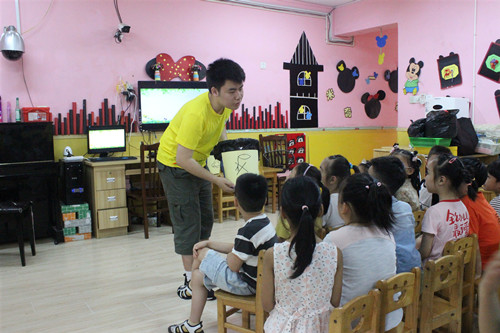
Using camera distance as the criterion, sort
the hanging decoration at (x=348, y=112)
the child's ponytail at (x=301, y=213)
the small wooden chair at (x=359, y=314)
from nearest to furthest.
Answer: the small wooden chair at (x=359, y=314) → the child's ponytail at (x=301, y=213) → the hanging decoration at (x=348, y=112)

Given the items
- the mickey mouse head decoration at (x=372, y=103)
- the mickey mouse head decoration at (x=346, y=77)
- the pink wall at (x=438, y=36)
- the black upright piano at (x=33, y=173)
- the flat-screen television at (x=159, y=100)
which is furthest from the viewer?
the mickey mouse head decoration at (x=372, y=103)

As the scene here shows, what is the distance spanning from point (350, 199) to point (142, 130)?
399 cm

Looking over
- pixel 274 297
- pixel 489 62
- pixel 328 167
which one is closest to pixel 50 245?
pixel 328 167

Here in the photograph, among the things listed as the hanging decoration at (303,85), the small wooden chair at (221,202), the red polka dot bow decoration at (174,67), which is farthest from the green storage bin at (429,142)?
the red polka dot bow decoration at (174,67)

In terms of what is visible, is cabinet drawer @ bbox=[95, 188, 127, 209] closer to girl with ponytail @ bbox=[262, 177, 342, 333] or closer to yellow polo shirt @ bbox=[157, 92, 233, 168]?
yellow polo shirt @ bbox=[157, 92, 233, 168]

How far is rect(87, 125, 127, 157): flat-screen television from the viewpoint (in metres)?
4.90

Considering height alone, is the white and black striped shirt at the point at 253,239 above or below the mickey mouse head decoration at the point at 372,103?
below

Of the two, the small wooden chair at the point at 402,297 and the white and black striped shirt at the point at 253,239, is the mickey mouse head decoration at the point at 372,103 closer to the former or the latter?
the white and black striped shirt at the point at 253,239

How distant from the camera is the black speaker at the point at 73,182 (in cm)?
455

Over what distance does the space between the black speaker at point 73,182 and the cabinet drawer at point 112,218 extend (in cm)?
26

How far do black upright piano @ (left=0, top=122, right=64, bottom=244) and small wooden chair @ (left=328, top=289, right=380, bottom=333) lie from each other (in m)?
3.70

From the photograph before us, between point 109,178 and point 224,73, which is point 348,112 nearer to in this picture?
point 109,178

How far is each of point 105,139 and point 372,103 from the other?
4666mm

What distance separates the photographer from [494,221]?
2455mm
